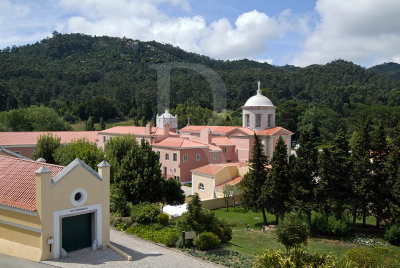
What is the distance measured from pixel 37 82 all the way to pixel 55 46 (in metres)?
48.2

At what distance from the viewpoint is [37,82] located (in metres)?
100

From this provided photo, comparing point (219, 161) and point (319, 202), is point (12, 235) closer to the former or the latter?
point (319, 202)

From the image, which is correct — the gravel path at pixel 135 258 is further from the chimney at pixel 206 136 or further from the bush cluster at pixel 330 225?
the chimney at pixel 206 136

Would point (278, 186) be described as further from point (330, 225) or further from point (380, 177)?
point (380, 177)

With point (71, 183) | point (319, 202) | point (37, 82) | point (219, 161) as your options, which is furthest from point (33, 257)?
point (37, 82)

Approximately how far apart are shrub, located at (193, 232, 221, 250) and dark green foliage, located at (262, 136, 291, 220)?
6.87m

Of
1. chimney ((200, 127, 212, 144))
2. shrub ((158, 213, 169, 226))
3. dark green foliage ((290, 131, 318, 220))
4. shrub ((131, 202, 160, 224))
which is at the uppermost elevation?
chimney ((200, 127, 212, 144))

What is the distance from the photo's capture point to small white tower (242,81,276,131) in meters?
43.1

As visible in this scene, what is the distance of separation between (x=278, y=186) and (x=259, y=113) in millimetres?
22381

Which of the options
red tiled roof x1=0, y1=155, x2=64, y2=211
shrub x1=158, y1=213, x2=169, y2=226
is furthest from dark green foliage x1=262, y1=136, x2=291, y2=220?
red tiled roof x1=0, y1=155, x2=64, y2=211

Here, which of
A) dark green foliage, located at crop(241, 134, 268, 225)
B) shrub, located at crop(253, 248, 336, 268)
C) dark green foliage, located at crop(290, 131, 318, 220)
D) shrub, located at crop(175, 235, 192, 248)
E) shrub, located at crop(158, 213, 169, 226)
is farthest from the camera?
dark green foliage, located at crop(241, 134, 268, 225)

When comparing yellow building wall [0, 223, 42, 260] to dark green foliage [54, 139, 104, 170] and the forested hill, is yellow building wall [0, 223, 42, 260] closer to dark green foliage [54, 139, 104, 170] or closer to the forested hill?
dark green foliage [54, 139, 104, 170]

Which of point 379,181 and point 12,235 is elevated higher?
point 379,181

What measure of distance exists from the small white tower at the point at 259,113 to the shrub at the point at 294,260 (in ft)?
103
